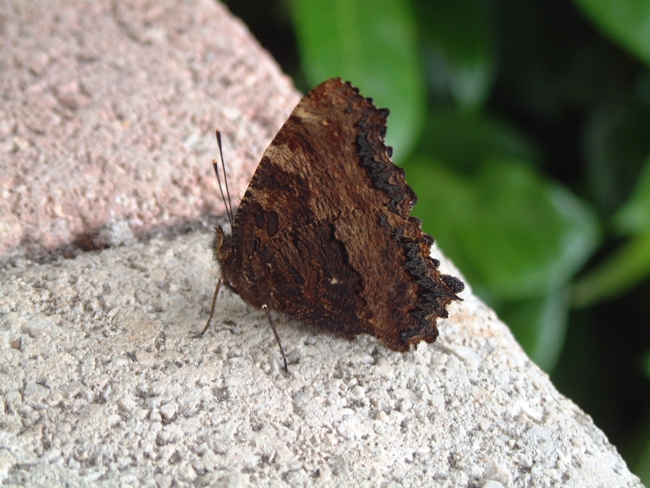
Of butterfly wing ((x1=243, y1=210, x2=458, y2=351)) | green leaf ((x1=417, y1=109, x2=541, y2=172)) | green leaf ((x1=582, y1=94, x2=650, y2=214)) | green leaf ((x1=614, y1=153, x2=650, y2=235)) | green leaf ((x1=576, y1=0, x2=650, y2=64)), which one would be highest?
green leaf ((x1=576, y1=0, x2=650, y2=64))

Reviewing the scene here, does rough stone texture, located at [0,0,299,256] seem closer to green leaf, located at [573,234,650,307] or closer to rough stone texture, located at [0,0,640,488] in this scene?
rough stone texture, located at [0,0,640,488]

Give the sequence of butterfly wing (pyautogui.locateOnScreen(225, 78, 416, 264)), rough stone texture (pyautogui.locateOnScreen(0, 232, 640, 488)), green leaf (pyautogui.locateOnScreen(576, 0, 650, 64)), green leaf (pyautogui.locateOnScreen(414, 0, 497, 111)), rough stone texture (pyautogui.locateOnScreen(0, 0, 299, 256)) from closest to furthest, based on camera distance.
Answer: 1. rough stone texture (pyautogui.locateOnScreen(0, 232, 640, 488))
2. butterfly wing (pyautogui.locateOnScreen(225, 78, 416, 264))
3. rough stone texture (pyautogui.locateOnScreen(0, 0, 299, 256))
4. green leaf (pyautogui.locateOnScreen(576, 0, 650, 64))
5. green leaf (pyautogui.locateOnScreen(414, 0, 497, 111))

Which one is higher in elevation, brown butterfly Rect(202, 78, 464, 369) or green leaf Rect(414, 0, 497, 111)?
green leaf Rect(414, 0, 497, 111)

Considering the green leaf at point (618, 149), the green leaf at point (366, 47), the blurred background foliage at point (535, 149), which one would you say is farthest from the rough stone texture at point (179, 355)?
the green leaf at point (618, 149)

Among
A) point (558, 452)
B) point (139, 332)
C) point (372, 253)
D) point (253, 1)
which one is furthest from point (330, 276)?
point (253, 1)

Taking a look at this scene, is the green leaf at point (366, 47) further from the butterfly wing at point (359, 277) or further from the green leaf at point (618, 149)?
the butterfly wing at point (359, 277)

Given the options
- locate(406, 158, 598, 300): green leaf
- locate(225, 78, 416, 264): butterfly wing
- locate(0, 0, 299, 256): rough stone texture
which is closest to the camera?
locate(225, 78, 416, 264): butterfly wing

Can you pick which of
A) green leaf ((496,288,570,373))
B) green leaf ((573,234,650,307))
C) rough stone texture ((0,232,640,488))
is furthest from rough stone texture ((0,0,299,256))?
green leaf ((573,234,650,307))
